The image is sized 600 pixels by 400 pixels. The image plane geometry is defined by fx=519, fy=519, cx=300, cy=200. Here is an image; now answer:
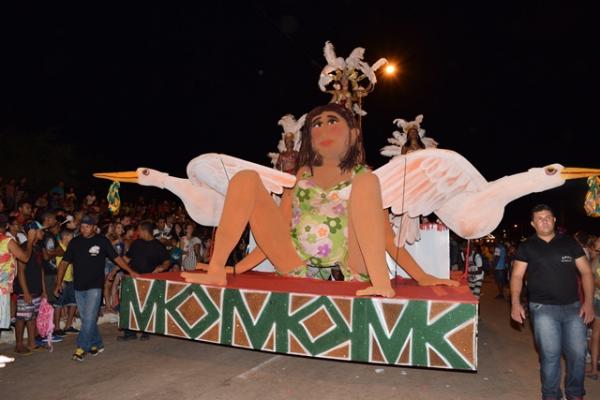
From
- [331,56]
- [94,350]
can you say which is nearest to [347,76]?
[331,56]

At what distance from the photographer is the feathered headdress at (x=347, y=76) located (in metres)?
6.31

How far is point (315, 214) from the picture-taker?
5109 millimetres

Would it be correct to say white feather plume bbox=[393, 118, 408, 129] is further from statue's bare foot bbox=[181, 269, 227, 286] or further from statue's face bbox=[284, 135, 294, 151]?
statue's bare foot bbox=[181, 269, 227, 286]

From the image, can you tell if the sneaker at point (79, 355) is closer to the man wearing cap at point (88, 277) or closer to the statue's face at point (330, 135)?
the man wearing cap at point (88, 277)

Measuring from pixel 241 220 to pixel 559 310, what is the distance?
8.65ft

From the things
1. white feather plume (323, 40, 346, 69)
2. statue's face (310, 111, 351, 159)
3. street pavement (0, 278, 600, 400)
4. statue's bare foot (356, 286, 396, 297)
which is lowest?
street pavement (0, 278, 600, 400)

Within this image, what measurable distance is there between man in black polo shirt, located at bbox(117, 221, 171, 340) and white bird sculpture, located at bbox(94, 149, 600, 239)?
51.4 inches

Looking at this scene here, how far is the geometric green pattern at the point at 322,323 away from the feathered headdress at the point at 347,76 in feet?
10.2

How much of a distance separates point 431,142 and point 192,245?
4468mm

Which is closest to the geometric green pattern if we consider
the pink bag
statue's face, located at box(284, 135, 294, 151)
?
the pink bag

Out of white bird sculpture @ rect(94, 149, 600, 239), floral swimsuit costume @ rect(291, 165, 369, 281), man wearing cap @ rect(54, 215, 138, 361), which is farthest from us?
man wearing cap @ rect(54, 215, 138, 361)

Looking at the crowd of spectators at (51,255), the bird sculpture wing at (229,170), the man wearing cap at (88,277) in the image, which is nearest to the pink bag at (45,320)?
the crowd of spectators at (51,255)

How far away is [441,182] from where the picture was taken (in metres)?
4.69

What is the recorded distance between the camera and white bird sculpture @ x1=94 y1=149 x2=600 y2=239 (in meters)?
4.37
